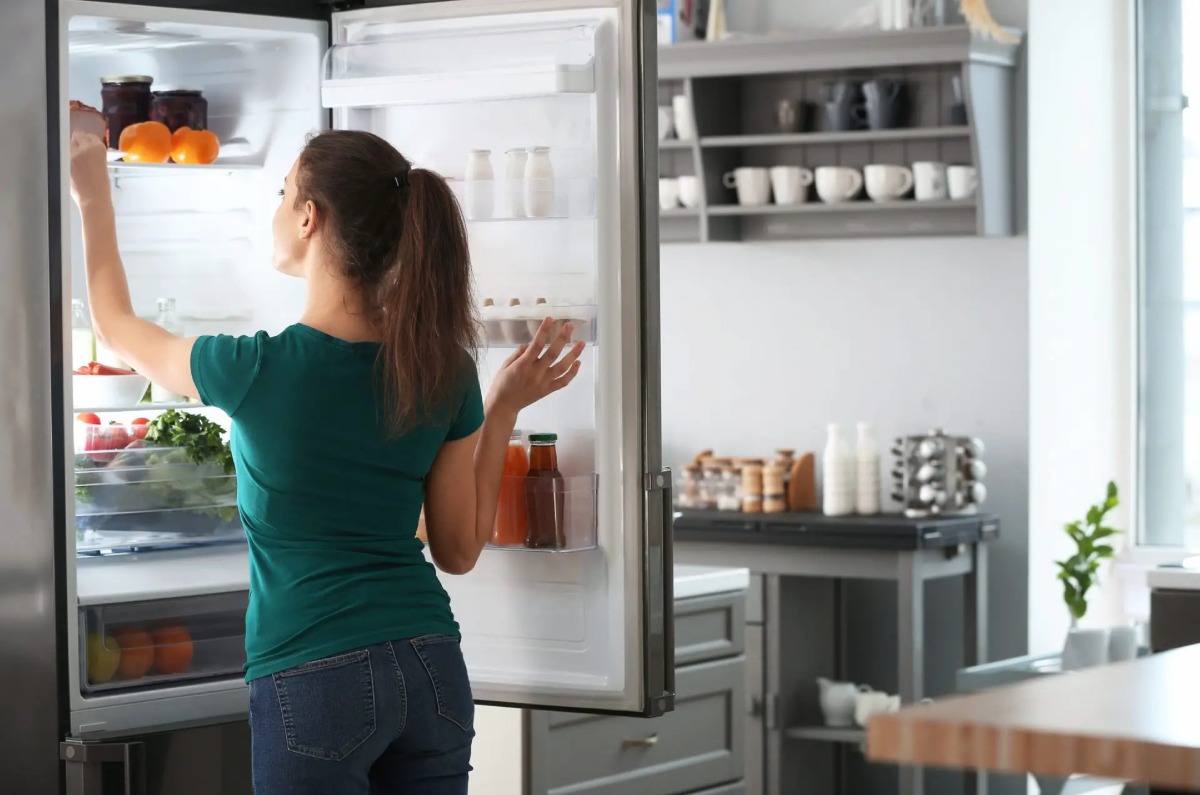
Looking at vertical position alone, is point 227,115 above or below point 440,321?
above

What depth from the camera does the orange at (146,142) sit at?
248 centimetres

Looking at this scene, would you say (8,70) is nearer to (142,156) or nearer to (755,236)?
(142,156)

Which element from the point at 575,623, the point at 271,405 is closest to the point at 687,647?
the point at 575,623

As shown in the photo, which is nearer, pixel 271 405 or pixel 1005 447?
pixel 271 405

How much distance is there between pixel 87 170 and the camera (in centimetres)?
224

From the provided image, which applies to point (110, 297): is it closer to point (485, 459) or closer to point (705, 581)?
point (485, 459)

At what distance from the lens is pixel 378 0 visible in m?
2.33

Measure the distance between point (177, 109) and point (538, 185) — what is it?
68cm

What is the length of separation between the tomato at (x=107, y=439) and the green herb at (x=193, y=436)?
4 centimetres

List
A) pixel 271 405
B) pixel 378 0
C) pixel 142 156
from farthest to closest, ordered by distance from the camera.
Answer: pixel 142 156
pixel 378 0
pixel 271 405

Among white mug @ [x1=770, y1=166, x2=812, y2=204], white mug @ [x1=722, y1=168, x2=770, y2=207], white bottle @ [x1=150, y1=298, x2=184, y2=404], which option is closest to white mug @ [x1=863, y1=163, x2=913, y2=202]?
white mug @ [x1=770, y1=166, x2=812, y2=204]

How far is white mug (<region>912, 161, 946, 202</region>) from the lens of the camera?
4230 millimetres

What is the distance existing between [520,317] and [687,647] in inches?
42.1

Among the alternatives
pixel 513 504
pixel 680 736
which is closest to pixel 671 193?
pixel 680 736
